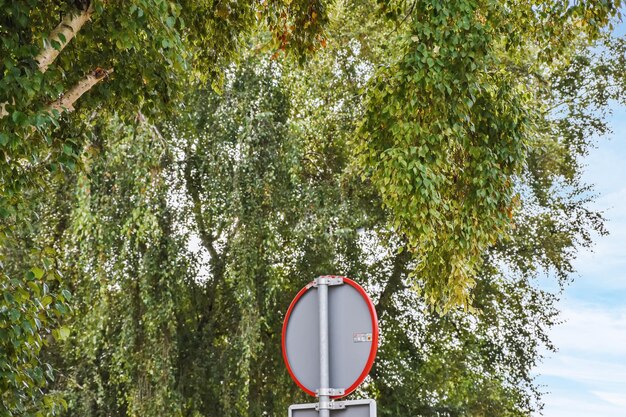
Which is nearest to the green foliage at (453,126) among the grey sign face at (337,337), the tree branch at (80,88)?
the tree branch at (80,88)

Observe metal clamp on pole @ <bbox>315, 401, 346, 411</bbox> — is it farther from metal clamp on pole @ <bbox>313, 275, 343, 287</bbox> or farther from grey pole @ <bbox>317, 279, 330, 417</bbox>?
metal clamp on pole @ <bbox>313, 275, 343, 287</bbox>

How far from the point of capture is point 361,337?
11.4 feet

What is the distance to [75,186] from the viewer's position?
1284cm

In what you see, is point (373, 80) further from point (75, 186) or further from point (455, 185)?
point (75, 186)

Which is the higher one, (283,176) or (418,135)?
(283,176)

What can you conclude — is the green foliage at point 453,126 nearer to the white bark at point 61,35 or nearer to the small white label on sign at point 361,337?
the white bark at point 61,35

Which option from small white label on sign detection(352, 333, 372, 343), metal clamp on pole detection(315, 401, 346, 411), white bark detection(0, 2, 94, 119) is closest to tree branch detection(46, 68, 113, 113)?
white bark detection(0, 2, 94, 119)

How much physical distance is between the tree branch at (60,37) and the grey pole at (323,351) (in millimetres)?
3117

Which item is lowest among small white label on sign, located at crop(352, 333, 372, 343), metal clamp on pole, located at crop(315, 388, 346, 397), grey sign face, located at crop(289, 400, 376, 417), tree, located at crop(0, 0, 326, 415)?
grey sign face, located at crop(289, 400, 376, 417)

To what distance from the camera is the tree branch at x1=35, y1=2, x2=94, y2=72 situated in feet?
19.1

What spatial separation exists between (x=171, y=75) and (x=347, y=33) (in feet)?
24.2

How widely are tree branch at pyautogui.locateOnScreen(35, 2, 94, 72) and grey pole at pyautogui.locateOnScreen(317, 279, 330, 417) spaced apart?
3117 mm

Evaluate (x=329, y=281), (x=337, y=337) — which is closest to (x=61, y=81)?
(x=329, y=281)

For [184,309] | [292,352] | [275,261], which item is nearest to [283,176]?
[275,261]
